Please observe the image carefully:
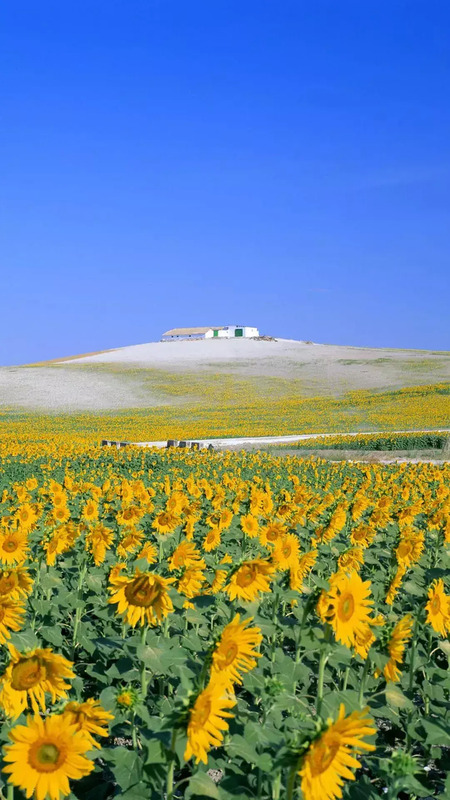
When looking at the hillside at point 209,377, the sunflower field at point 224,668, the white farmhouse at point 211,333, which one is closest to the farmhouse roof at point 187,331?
the white farmhouse at point 211,333

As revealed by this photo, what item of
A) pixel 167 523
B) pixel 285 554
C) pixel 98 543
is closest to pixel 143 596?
pixel 285 554

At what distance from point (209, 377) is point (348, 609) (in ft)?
252

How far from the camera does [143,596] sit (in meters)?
3.10

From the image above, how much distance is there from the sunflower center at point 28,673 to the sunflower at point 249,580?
1158 millimetres

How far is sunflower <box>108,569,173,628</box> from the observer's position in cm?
306

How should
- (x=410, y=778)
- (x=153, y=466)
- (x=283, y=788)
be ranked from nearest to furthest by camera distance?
(x=410, y=778), (x=283, y=788), (x=153, y=466)

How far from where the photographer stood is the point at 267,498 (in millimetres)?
7973

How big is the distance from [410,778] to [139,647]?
4.69 feet

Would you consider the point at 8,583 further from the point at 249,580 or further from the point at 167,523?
the point at 167,523

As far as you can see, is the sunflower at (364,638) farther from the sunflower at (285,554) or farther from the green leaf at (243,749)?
the sunflower at (285,554)

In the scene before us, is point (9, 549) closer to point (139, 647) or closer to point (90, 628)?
point (90, 628)

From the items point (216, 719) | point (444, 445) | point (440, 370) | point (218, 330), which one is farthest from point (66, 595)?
point (218, 330)

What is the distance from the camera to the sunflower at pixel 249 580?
10.8 ft

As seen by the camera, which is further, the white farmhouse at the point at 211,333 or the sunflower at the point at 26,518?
the white farmhouse at the point at 211,333
